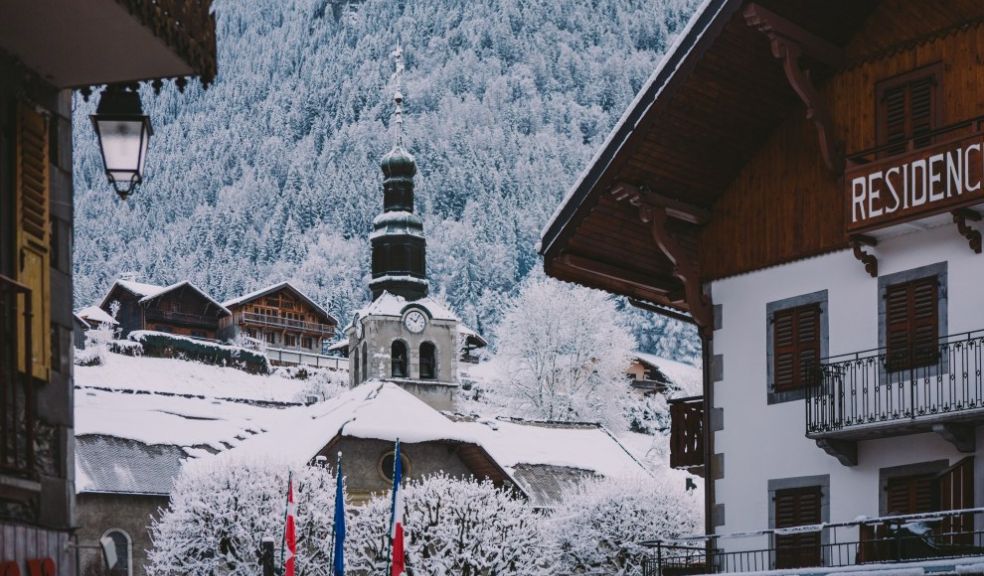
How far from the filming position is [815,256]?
27.0 metres

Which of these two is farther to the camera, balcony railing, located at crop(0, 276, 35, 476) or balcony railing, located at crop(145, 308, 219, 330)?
balcony railing, located at crop(145, 308, 219, 330)

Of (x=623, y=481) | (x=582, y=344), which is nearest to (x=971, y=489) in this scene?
(x=623, y=481)

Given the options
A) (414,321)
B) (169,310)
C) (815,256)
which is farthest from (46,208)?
(169,310)

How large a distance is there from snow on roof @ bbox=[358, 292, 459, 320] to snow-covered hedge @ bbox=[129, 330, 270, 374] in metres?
48.7

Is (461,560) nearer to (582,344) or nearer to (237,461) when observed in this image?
(237,461)

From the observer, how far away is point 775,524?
27062 mm

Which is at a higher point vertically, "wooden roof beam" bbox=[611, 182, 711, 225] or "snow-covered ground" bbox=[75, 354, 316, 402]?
"snow-covered ground" bbox=[75, 354, 316, 402]

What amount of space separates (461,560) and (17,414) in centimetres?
3978

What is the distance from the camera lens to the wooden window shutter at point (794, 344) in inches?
1067

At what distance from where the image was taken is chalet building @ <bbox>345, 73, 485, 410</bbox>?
89.8 m

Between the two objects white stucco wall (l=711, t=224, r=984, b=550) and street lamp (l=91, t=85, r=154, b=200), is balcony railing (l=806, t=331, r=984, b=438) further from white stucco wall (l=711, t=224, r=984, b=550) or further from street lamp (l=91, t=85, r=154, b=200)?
street lamp (l=91, t=85, r=154, b=200)

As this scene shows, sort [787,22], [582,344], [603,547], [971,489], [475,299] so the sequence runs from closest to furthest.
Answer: [971,489] → [787,22] → [603,547] → [582,344] → [475,299]

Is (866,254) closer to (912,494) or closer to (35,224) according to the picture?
(912,494)

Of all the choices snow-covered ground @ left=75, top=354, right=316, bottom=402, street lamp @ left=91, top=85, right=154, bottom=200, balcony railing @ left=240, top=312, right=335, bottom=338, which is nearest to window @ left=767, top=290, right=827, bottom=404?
street lamp @ left=91, top=85, right=154, bottom=200
